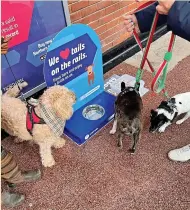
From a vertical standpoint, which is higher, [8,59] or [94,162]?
[8,59]


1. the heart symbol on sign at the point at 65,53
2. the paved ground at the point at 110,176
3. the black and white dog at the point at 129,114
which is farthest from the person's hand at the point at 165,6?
the paved ground at the point at 110,176

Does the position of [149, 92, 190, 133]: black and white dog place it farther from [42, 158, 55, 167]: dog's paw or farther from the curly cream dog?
[42, 158, 55, 167]: dog's paw

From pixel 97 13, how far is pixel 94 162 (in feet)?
4.00

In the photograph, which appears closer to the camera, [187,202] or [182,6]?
[182,6]

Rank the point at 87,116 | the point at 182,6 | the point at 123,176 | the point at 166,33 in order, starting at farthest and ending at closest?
1. the point at 166,33
2. the point at 87,116
3. the point at 123,176
4. the point at 182,6

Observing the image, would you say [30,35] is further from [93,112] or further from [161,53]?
[161,53]

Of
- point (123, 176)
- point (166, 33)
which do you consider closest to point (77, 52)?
point (123, 176)

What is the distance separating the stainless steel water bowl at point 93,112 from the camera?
1.74 m

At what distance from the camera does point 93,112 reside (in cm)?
179

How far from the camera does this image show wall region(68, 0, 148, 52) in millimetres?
1948

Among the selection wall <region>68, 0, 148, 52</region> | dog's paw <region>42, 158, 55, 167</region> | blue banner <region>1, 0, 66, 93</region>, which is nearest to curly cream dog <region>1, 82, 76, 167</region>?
dog's paw <region>42, 158, 55, 167</region>

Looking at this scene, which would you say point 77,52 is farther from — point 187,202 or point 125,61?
point 187,202

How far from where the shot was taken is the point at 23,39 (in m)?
1.65

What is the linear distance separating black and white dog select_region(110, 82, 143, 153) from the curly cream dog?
0.26 meters
